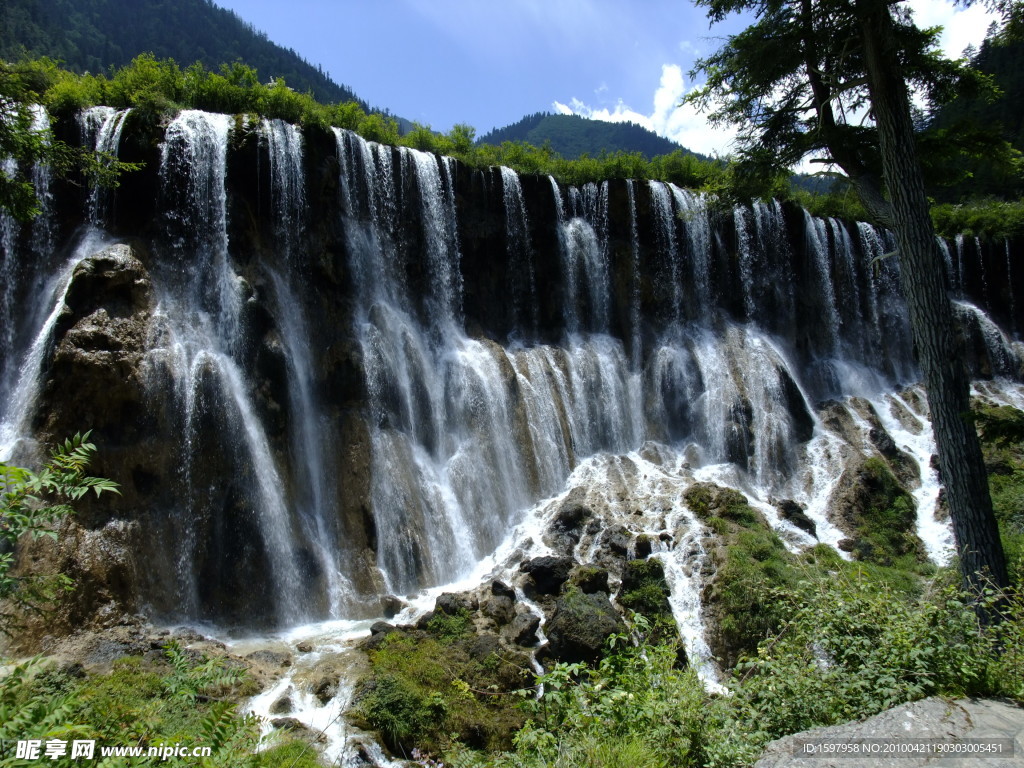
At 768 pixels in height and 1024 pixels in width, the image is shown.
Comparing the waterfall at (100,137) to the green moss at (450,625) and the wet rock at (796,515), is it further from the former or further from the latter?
the wet rock at (796,515)

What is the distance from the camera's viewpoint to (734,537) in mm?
14453

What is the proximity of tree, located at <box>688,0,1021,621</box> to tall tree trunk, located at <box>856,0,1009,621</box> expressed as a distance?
0.01m

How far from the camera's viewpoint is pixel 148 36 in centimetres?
11319

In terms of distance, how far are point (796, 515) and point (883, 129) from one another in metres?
12.3

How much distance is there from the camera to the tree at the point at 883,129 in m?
6.83

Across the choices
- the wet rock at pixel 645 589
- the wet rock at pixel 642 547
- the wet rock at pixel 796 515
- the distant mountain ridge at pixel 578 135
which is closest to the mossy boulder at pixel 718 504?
the wet rock at pixel 796 515

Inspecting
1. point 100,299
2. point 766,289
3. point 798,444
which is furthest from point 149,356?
point 766,289

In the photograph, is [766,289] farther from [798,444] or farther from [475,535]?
[475,535]

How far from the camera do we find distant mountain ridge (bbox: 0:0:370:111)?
263 feet

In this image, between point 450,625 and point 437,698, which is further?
point 450,625

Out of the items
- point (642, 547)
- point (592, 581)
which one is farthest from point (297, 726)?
point (642, 547)

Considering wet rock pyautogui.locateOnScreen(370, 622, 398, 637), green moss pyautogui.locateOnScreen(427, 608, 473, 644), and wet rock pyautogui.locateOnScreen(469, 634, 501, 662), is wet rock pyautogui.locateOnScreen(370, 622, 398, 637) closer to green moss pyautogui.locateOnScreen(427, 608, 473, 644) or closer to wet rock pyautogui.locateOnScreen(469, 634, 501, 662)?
green moss pyautogui.locateOnScreen(427, 608, 473, 644)

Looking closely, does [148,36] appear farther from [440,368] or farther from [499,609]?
[499,609]

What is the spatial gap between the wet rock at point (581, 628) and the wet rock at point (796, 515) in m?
8.12
